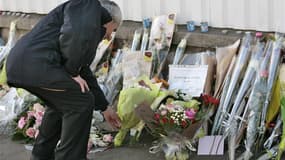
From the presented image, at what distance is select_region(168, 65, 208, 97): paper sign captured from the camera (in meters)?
5.97

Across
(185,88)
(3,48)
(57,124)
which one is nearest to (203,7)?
(185,88)

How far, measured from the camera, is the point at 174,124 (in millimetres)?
5391

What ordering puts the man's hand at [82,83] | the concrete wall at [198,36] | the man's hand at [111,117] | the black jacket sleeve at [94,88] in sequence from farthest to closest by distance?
the concrete wall at [198,36]
the man's hand at [111,117]
the black jacket sleeve at [94,88]
the man's hand at [82,83]

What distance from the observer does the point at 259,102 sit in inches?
215

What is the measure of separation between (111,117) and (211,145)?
2.72ft

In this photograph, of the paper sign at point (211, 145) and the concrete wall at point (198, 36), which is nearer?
the paper sign at point (211, 145)

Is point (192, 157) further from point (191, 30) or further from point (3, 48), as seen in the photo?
point (3, 48)

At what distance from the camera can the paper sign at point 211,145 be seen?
5.58 metres

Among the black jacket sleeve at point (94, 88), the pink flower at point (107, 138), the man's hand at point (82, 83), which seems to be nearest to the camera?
the man's hand at point (82, 83)

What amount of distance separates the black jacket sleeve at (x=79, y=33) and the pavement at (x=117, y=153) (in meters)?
1.13

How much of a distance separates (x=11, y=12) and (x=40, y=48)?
127 inches

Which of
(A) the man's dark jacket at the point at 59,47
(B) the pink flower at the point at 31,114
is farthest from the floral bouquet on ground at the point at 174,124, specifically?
(B) the pink flower at the point at 31,114

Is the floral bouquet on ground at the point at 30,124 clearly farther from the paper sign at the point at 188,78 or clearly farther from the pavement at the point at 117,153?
the paper sign at the point at 188,78

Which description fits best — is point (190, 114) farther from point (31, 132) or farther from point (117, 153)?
point (31, 132)
